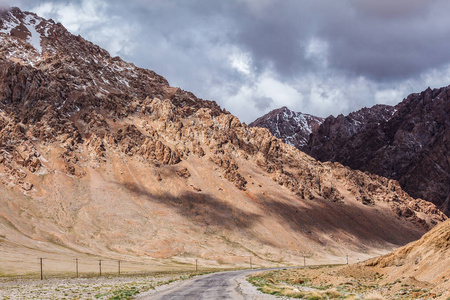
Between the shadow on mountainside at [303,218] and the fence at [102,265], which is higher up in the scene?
the shadow on mountainside at [303,218]

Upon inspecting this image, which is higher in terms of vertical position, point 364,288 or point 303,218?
point 303,218

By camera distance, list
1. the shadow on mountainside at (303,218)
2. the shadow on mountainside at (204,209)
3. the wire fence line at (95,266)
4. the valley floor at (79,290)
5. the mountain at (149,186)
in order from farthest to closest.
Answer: the shadow on mountainside at (303,218)
the shadow on mountainside at (204,209)
the mountain at (149,186)
the wire fence line at (95,266)
the valley floor at (79,290)

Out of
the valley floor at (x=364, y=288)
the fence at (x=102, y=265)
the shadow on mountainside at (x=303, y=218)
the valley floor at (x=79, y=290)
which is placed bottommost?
the fence at (x=102, y=265)

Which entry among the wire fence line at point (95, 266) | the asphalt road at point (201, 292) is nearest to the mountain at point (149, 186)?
the wire fence line at point (95, 266)

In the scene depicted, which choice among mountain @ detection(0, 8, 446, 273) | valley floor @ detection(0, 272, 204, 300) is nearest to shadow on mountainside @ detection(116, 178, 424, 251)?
mountain @ detection(0, 8, 446, 273)

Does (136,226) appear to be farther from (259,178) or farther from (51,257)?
(259,178)

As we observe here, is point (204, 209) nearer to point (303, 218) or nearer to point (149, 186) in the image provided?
point (149, 186)

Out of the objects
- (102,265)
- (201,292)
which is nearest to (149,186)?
(102,265)

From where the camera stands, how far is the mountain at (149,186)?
11275 cm

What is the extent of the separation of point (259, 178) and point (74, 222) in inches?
3020

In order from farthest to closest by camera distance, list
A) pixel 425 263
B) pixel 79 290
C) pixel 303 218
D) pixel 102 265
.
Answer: pixel 303 218 → pixel 102 265 → pixel 79 290 → pixel 425 263

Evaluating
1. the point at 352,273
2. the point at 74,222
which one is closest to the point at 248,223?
the point at 74,222

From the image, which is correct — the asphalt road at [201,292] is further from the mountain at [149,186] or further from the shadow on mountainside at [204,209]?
the shadow on mountainside at [204,209]

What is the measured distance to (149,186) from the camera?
13988 cm
